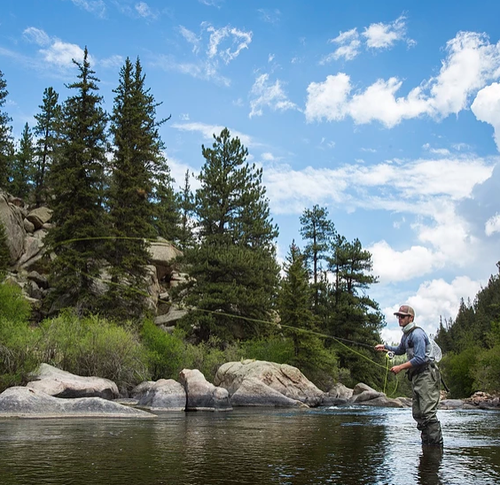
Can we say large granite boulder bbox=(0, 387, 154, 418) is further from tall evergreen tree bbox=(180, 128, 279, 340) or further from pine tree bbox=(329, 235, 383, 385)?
pine tree bbox=(329, 235, 383, 385)

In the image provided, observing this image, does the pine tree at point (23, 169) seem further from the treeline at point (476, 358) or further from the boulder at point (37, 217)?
the treeline at point (476, 358)

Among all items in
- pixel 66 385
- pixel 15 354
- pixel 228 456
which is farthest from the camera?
pixel 15 354

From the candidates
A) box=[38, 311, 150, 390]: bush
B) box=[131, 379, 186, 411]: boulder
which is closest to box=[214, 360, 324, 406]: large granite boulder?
box=[38, 311, 150, 390]: bush

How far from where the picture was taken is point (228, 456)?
7551mm

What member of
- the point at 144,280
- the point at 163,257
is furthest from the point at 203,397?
the point at 163,257

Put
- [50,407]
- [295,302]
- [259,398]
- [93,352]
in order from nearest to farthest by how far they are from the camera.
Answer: [50,407]
[93,352]
[259,398]
[295,302]

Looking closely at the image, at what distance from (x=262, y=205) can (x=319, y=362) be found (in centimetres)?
1742

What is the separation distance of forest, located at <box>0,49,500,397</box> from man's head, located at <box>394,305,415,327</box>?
14.8 meters

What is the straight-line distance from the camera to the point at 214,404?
1920 cm

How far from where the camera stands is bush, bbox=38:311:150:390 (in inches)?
818

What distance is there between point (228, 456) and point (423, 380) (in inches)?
125

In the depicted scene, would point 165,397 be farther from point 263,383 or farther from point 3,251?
point 3,251

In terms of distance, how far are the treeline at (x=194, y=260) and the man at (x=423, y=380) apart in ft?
62.5

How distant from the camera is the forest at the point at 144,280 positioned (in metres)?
26.6
